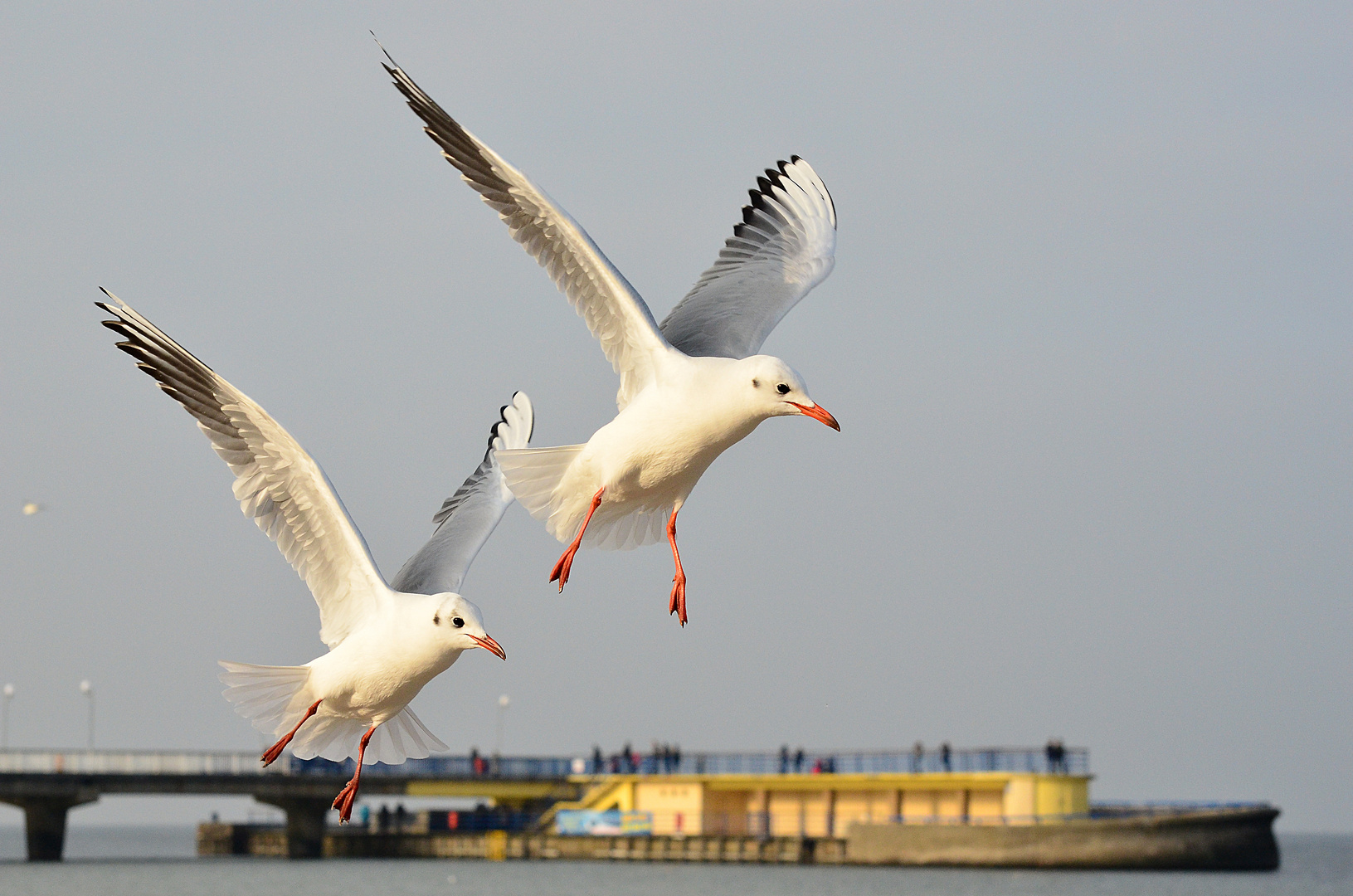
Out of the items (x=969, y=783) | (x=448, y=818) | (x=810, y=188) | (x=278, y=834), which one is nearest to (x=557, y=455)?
(x=810, y=188)

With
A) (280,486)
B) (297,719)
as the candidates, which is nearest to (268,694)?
(297,719)

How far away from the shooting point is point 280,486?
43.5 feet

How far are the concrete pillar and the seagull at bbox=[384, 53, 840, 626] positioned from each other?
6224 centimetres

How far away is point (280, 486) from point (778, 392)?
11.9 ft

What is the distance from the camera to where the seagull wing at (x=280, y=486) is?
13.0 meters

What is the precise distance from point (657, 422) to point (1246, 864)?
5164 cm

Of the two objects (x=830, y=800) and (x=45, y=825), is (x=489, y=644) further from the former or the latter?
(x=45, y=825)

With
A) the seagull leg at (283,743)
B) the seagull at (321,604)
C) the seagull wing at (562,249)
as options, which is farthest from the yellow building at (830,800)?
the seagull wing at (562,249)

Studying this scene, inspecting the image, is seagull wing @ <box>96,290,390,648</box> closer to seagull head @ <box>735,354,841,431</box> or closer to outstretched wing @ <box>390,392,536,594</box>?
outstretched wing @ <box>390,392,536,594</box>

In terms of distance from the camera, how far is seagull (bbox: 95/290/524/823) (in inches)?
490

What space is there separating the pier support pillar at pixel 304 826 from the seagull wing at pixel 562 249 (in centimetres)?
6336

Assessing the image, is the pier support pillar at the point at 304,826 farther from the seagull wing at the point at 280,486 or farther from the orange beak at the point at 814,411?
the orange beak at the point at 814,411

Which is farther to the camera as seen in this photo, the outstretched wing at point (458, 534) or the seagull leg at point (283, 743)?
the outstretched wing at point (458, 534)

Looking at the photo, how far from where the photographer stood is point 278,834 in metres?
80.8
